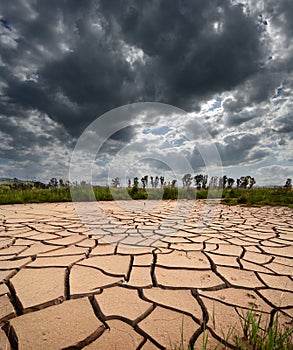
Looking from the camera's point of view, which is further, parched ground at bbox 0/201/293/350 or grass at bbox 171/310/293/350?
parched ground at bbox 0/201/293/350

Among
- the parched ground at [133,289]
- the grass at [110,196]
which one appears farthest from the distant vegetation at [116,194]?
the parched ground at [133,289]

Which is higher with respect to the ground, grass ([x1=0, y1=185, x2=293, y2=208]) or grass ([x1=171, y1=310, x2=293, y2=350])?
grass ([x1=0, y1=185, x2=293, y2=208])

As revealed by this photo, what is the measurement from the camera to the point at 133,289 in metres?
1.42

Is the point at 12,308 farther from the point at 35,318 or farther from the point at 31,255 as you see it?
the point at 31,255

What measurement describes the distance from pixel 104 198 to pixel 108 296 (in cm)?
722

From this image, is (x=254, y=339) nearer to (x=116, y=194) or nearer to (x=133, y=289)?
(x=133, y=289)

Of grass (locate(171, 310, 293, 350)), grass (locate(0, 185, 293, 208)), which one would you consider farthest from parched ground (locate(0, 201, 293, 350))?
grass (locate(0, 185, 293, 208))

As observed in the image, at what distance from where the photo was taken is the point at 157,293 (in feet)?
4.52

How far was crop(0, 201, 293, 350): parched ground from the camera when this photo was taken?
3.38 feet

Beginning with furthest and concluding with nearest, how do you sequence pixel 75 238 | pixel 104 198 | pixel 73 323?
1. pixel 104 198
2. pixel 75 238
3. pixel 73 323

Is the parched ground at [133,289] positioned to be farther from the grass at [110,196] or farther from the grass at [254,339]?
the grass at [110,196]

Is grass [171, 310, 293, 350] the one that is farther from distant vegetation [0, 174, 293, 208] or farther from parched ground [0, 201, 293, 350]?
distant vegetation [0, 174, 293, 208]

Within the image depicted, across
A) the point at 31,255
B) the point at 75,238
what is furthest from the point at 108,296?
the point at 75,238

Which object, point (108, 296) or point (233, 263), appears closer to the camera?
point (108, 296)
